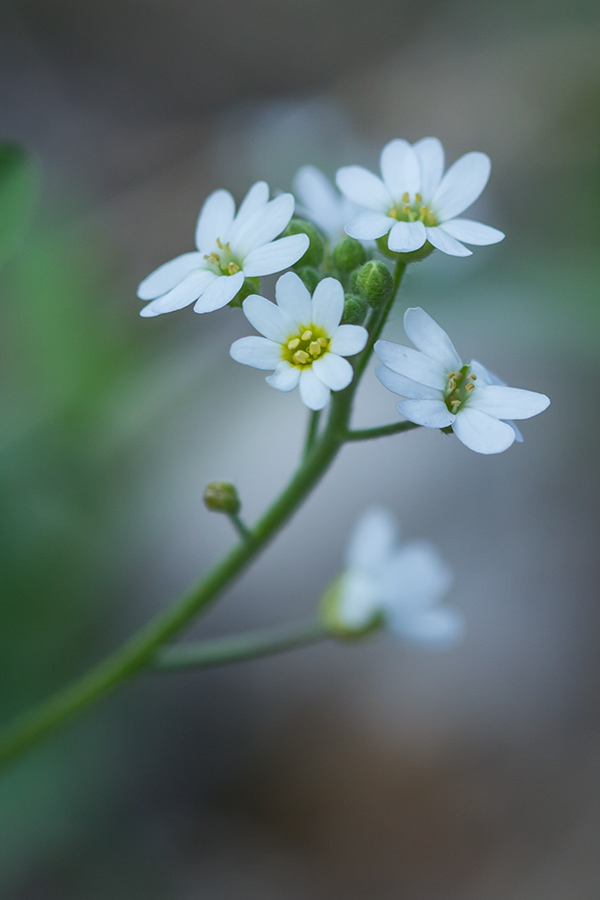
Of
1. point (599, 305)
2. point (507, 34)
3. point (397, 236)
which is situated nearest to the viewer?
point (397, 236)

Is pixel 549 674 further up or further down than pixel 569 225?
further down

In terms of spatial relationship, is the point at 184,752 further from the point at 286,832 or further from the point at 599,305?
the point at 599,305

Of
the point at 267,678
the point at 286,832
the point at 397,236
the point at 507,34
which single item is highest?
the point at 507,34

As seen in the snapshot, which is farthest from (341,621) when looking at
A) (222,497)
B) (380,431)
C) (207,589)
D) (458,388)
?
(458,388)

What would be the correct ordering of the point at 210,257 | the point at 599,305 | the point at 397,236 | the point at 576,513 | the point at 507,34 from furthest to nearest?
1. the point at 507,34
2. the point at 576,513
3. the point at 599,305
4. the point at 210,257
5. the point at 397,236

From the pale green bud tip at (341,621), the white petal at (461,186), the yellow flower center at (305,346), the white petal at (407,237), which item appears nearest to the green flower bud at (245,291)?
the yellow flower center at (305,346)

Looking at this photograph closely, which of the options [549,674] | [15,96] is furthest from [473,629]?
[15,96]

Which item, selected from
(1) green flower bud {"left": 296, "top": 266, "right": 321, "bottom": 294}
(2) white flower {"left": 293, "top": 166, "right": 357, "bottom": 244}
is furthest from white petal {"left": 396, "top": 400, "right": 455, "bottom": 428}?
(2) white flower {"left": 293, "top": 166, "right": 357, "bottom": 244}
